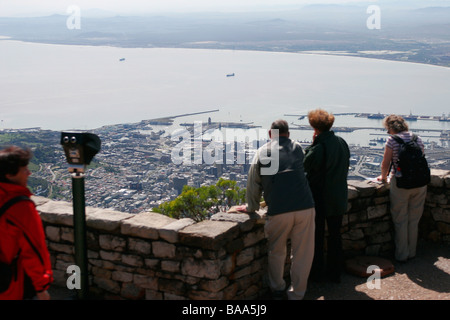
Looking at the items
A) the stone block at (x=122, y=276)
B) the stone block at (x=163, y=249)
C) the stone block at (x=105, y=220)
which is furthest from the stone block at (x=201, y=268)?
the stone block at (x=105, y=220)

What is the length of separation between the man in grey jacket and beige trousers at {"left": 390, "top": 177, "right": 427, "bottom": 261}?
1.36m

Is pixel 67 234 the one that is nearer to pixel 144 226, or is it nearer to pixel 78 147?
pixel 144 226

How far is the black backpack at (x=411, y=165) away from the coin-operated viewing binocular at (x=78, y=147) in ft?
9.19

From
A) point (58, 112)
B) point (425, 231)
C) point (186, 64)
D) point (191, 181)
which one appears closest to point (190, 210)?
point (425, 231)

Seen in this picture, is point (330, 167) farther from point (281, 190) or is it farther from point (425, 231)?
point (425, 231)

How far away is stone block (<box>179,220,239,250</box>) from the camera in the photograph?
363cm

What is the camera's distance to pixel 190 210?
7527mm

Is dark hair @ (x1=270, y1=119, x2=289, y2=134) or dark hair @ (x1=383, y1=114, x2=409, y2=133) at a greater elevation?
dark hair @ (x1=270, y1=119, x2=289, y2=134)

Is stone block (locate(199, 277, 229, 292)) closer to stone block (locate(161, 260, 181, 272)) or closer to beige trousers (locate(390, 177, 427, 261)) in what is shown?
stone block (locate(161, 260, 181, 272))

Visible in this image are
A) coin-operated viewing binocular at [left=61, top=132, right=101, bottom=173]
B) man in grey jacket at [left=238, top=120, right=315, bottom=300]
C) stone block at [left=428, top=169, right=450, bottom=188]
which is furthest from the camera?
stone block at [left=428, top=169, right=450, bottom=188]

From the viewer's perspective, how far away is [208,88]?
52562 mm

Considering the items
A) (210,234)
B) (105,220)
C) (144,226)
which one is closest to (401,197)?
(210,234)

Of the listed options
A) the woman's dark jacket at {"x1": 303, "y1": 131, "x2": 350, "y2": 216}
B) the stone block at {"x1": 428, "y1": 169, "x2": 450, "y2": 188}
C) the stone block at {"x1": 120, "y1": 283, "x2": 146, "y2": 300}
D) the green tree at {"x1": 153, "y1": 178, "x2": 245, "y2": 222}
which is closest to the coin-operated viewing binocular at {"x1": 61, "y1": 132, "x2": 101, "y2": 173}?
the stone block at {"x1": 120, "y1": 283, "x2": 146, "y2": 300}

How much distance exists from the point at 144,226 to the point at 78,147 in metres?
0.85
